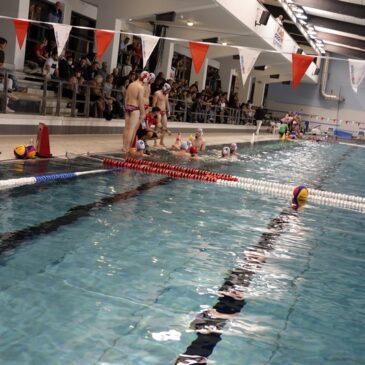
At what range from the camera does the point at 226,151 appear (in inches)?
409

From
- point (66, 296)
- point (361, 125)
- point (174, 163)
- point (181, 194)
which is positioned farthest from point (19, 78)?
point (361, 125)

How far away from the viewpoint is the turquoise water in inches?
95.6

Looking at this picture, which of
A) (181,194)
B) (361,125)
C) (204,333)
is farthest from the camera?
(361,125)

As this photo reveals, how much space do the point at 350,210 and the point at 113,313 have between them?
15.1ft

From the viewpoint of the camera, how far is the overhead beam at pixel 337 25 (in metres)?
23.9

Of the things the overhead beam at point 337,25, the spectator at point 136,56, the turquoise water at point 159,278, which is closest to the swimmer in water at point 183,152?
the turquoise water at point 159,278

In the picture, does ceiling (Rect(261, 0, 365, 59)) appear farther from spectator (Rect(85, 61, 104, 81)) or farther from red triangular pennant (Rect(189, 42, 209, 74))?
red triangular pennant (Rect(189, 42, 209, 74))

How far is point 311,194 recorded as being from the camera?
23.9ft

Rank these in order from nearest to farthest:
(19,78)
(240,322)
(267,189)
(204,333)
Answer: (204,333), (240,322), (267,189), (19,78)

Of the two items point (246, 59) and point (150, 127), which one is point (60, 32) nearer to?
point (150, 127)

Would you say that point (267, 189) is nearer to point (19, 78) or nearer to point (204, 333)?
point (204, 333)

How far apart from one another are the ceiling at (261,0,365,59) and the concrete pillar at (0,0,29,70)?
34.5 ft

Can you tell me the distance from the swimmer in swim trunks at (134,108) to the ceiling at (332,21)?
1159 cm

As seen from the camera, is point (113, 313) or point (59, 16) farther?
point (59, 16)
